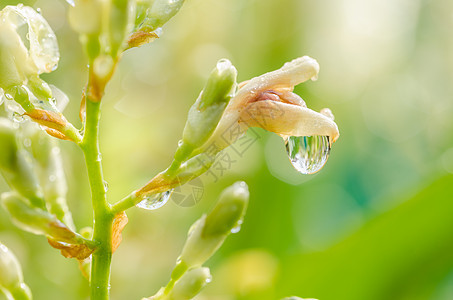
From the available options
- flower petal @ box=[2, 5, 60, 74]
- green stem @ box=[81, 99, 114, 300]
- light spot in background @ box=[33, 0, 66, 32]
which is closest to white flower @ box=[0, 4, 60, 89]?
flower petal @ box=[2, 5, 60, 74]

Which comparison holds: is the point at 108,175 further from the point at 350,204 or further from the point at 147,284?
the point at 350,204

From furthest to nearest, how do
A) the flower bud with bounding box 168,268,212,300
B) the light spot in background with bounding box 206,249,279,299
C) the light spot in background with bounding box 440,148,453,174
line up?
the light spot in background with bounding box 440,148,453,174, the light spot in background with bounding box 206,249,279,299, the flower bud with bounding box 168,268,212,300

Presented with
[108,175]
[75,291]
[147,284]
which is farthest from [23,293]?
[108,175]

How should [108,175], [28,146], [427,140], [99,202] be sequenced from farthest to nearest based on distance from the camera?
[427,140]
[108,175]
[28,146]
[99,202]

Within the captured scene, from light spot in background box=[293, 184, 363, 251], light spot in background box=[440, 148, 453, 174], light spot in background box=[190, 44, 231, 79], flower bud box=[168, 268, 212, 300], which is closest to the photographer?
flower bud box=[168, 268, 212, 300]

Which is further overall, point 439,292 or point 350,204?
point 350,204

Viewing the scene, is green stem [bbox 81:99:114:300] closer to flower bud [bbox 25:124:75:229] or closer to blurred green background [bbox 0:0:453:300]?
flower bud [bbox 25:124:75:229]

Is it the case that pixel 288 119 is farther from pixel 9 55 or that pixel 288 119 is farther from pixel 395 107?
pixel 395 107
